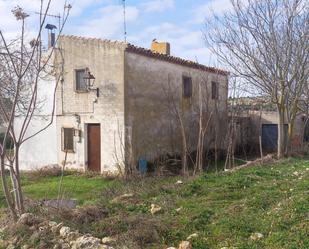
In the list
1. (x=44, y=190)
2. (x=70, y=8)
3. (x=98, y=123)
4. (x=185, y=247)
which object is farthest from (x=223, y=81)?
(x=185, y=247)

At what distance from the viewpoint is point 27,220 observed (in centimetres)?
660

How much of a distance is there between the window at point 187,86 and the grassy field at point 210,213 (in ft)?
30.6

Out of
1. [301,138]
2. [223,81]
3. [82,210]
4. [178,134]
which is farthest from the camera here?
[223,81]

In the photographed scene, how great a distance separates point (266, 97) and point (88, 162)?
762 centimetres

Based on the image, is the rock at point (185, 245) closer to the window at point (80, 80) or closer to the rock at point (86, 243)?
the rock at point (86, 243)

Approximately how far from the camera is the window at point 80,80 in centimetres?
1631

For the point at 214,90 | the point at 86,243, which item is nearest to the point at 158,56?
the point at 214,90

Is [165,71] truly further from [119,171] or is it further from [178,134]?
[119,171]

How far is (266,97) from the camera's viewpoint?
56.5 feet

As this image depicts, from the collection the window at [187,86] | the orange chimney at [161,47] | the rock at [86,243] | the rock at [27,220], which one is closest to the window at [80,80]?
the window at [187,86]

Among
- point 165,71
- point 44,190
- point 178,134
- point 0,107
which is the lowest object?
point 44,190

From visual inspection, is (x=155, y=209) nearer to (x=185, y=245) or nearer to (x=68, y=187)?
(x=185, y=245)

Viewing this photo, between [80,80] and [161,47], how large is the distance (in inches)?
234

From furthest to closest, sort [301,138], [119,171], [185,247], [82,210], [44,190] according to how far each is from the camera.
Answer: [301,138]
[119,171]
[44,190]
[82,210]
[185,247]
